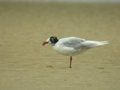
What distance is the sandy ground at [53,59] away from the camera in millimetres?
7715

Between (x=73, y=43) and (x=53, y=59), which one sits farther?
(x=53, y=59)

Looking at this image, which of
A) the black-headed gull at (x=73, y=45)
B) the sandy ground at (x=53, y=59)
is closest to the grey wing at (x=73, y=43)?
the black-headed gull at (x=73, y=45)

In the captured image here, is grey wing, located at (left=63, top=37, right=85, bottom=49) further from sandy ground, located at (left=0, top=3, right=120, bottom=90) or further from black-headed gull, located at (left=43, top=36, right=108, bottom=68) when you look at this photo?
sandy ground, located at (left=0, top=3, right=120, bottom=90)

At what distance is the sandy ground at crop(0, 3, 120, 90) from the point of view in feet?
25.3

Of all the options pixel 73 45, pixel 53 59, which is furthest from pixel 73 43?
pixel 53 59

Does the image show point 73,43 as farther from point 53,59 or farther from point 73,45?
point 53,59

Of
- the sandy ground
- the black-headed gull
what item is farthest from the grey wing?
the sandy ground

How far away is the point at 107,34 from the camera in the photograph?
14.8 m

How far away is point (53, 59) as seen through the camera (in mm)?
10195

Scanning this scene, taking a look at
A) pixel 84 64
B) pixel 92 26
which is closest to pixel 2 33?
pixel 92 26

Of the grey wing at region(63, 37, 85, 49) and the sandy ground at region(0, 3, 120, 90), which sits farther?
the grey wing at region(63, 37, 85, 49)

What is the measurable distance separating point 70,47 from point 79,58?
1.35 metres

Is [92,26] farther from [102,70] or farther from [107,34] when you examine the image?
[102,70]

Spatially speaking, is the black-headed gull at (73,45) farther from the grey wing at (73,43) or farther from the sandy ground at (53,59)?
the sandy ground at (53,59)
